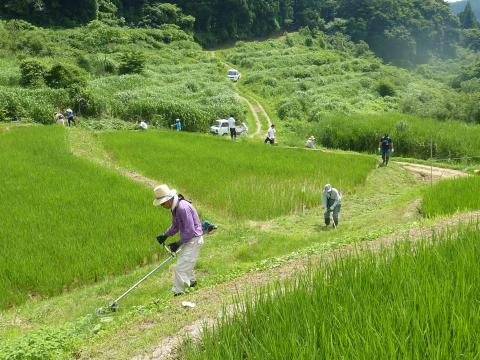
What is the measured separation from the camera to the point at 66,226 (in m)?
9.72

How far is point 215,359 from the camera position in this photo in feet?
9.86

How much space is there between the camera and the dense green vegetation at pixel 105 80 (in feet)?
92.1

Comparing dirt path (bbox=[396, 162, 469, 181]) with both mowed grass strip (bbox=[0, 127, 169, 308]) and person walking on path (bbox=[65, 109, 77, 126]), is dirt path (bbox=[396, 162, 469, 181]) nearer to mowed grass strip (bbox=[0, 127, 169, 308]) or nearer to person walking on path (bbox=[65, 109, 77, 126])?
mowed grass strip (bbox=[0, 127, 169, 308])

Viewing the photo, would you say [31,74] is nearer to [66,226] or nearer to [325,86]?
[66,226]

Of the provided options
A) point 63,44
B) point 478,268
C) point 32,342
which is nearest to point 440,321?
point 478,268

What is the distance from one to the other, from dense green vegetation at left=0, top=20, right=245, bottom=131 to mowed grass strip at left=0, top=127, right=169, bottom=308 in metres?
13.4

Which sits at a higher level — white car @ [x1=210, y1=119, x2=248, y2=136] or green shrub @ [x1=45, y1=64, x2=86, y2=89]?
green shrub @ [x1=45, y1=64, x2=86, y2=89]

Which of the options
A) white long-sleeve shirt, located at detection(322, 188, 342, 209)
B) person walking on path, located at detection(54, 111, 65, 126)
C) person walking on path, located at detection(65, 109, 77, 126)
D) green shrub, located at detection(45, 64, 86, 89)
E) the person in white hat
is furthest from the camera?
green shrub, located at detection(45, 64, 86, 89)

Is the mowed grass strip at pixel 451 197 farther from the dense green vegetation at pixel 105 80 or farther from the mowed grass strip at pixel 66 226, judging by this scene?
the dense green vegetation at pixel 105 80

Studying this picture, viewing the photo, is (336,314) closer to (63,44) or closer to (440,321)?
(440,321)

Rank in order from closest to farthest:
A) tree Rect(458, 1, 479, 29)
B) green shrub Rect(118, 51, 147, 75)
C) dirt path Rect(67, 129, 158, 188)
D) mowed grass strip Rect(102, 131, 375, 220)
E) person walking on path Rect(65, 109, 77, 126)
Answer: mowed grass strip Rect(102, 131, 375, 220) < dirt path Rect(67, 129, 158, 188) < person walking on path Rect(65, 109, 77, 126) < green shrub Rect(118, 51, 147, 75) < tree Rect(458, 1, 479, 29)

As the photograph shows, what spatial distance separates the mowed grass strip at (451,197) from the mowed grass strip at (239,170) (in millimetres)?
3314

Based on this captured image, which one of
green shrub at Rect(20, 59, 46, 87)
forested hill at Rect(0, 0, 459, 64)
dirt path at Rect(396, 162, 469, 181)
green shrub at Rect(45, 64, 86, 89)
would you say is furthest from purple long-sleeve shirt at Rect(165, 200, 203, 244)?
forested hill at Rect(0, 0, 459, 64)

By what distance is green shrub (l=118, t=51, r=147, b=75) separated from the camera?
3975 cm
